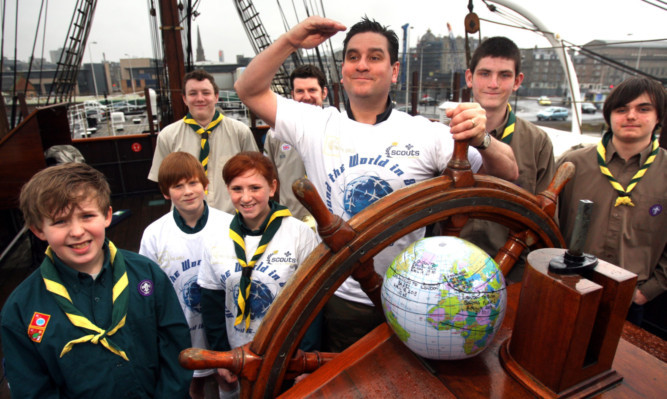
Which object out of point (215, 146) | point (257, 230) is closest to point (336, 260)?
point (257, 230)

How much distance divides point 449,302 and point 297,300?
1.30ft

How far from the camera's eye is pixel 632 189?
6.57ft

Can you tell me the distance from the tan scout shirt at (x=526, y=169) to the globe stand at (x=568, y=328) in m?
0.92

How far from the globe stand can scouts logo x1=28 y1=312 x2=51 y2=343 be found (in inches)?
61.4

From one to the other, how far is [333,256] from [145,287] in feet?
3.19

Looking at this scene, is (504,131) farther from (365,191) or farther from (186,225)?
(186,225)

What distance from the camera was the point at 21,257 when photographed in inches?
213

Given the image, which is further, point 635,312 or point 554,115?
point 554,115

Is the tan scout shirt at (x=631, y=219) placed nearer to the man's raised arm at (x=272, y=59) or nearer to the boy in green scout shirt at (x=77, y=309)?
the man's raised arm at (x=272, y=59)

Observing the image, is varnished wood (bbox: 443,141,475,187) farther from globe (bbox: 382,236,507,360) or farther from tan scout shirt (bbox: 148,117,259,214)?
tan scout shirt (bbox: 148,117,259,214)

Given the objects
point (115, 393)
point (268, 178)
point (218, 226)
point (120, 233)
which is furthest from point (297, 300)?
point (120, 233)

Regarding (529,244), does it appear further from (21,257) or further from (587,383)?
(21,257)

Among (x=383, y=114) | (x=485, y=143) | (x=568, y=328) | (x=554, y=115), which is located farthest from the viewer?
(x=554, y=115)

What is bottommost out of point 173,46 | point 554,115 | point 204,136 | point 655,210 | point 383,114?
point 554,115
